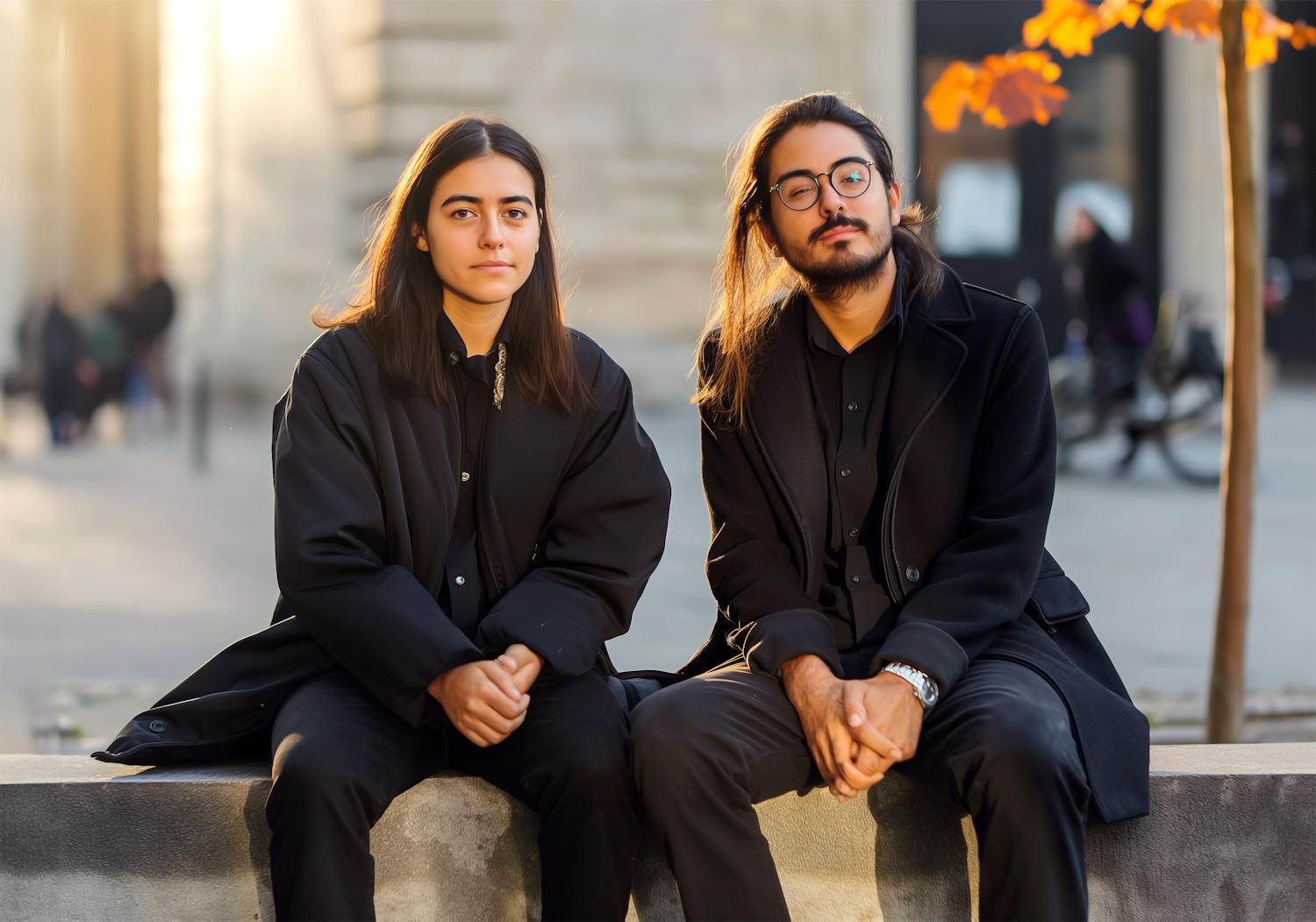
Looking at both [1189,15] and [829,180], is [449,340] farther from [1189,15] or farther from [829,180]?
[1189,15]

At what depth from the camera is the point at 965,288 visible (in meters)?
2.80

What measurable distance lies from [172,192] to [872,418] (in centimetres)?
1161

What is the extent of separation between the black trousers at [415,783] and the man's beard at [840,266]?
949 millimetres

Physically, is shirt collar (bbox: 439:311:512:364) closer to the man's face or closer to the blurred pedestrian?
the man's face

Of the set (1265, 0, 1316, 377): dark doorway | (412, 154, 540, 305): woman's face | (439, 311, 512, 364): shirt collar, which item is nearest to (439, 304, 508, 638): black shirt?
(439, 311, 512, 364): shirt collar

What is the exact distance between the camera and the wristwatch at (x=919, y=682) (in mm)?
2328

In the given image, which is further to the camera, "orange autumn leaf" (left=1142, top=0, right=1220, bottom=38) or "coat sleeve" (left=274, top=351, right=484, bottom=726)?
"orange autumn leaf" (left=1142, top=0, right=1220, bottom=38)

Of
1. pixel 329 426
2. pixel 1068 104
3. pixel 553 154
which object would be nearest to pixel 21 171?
pixel 553 154

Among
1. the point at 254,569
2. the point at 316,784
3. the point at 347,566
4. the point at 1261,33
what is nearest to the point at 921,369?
the point at 347,566

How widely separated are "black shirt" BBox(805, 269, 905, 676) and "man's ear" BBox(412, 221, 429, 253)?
81 cm

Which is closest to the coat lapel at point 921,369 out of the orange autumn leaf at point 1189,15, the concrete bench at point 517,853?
the concrete bench at point 517,853

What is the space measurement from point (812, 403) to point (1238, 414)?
1.42m

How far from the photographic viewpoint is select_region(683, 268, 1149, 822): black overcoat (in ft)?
8.05

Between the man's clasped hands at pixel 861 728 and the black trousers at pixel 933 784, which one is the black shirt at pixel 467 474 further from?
the man's clasped hands at pixel 861 728
